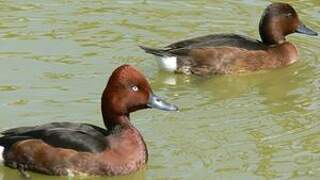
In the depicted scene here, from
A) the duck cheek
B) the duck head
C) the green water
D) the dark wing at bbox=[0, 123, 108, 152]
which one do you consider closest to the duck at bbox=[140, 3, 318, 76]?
the green water

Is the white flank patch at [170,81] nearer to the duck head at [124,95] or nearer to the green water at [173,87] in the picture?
the green water at [173,87]

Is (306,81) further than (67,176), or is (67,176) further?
(306,81)

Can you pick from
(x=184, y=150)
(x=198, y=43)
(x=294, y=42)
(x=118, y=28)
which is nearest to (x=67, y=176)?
(x=184, y=150)

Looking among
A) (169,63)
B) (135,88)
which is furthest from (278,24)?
(135,88)

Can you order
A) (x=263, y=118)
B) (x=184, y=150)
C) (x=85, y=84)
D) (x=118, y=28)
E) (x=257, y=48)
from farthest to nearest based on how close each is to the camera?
(x=118, y=28), (x=257, y=48), (x=85, y=84), (x=263, y=118), (x=184, y=150)

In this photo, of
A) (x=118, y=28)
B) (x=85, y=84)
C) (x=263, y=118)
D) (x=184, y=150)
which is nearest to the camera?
(x=184, y=150)

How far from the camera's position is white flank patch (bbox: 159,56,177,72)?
37.0ft

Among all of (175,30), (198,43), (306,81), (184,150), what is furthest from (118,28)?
(184,150)

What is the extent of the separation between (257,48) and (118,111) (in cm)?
348

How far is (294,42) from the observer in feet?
42.2

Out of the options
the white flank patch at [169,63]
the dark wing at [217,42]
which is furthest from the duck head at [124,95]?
the dark wing at [217,42]

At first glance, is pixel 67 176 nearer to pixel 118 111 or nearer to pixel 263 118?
pixel 118 111

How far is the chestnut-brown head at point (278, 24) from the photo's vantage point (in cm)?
1193

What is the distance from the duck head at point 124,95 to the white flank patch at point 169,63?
2652mm
